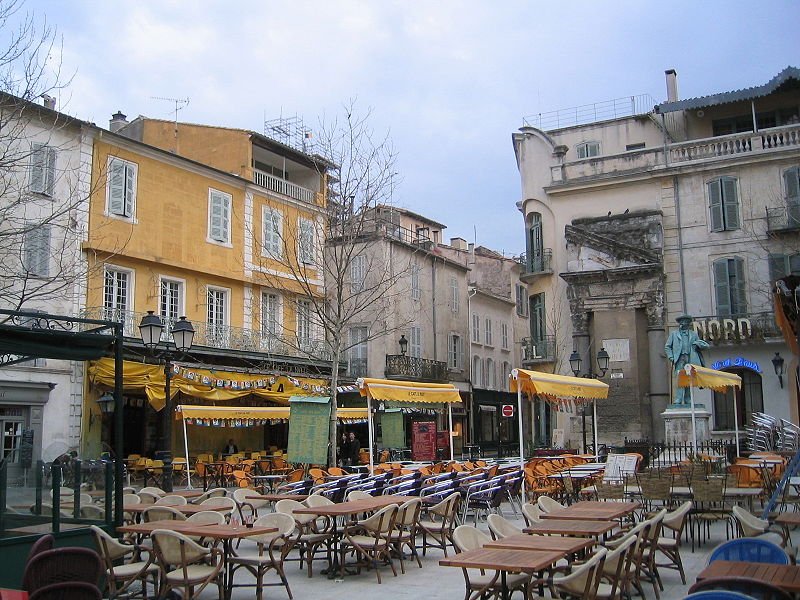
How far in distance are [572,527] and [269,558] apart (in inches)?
119

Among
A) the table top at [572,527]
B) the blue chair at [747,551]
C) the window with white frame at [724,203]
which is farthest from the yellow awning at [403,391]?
the window with white frame at [724,203]

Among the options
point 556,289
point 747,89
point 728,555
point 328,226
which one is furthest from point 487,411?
point 728,555

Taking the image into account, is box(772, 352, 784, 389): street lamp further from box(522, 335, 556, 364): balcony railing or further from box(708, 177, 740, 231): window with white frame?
box(522, 335, 556, 364): balcony railing

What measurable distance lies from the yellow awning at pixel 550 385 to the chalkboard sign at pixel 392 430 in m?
7.64

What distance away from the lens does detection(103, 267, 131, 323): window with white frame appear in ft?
76.2

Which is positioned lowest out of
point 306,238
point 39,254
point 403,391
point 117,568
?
point 117,568

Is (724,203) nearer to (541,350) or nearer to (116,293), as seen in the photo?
(541,350)

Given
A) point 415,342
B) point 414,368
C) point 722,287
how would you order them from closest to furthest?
point 722,287 < point 414,368 < point 415,342

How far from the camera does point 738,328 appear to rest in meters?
28.2

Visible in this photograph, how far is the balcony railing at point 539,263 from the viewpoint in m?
33.0

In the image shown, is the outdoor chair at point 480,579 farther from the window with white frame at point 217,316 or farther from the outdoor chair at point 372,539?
the window with white frame at point 217,316

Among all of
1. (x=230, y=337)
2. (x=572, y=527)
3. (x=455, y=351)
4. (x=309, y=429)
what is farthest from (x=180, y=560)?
(x=455, y=351)

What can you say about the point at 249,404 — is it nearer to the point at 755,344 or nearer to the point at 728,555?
the point at 755,344

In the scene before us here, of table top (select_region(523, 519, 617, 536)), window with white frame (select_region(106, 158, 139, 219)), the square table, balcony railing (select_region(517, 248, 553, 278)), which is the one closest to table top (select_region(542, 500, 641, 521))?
table top (select_region(523, 519, 617, 536))
